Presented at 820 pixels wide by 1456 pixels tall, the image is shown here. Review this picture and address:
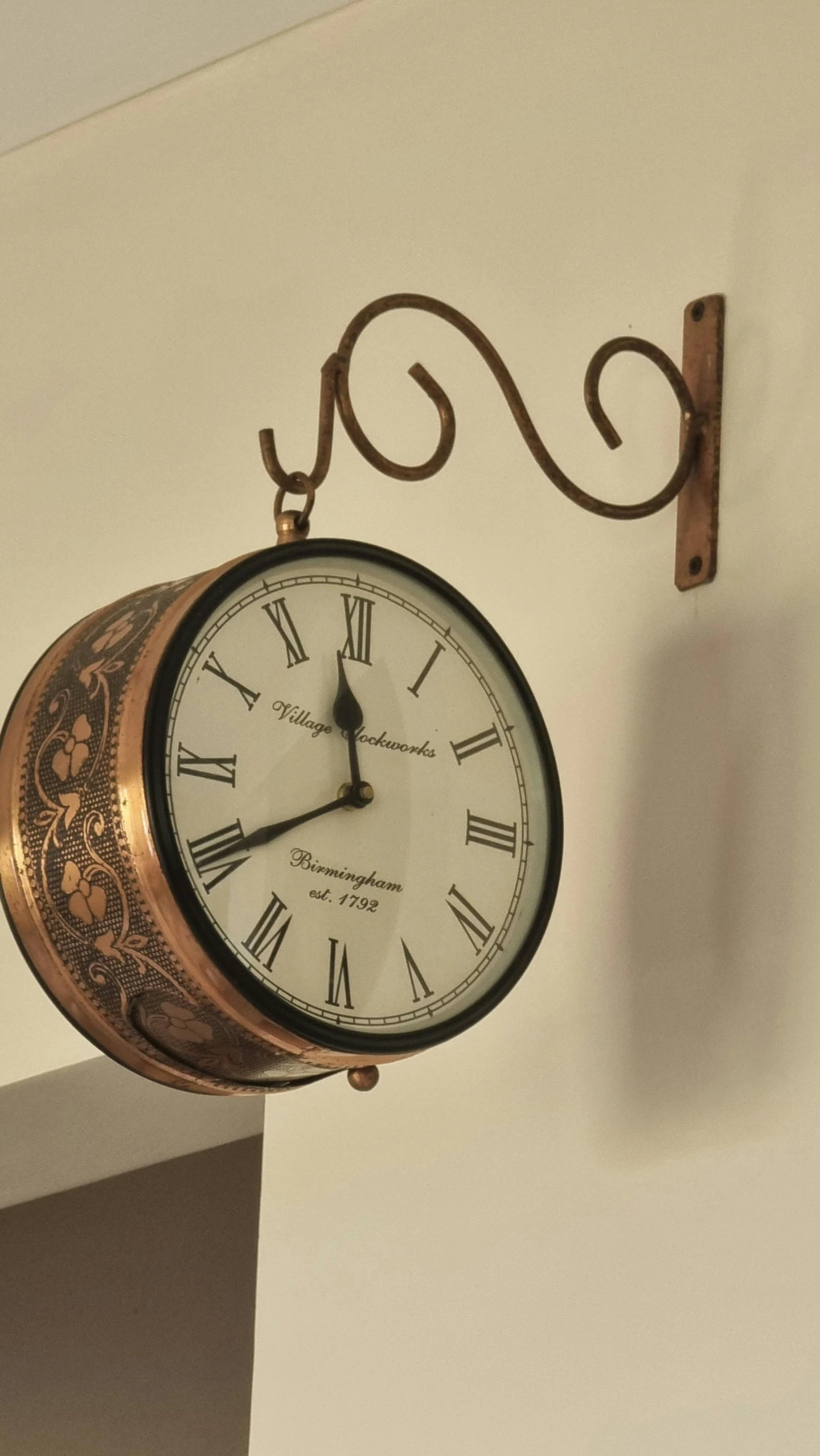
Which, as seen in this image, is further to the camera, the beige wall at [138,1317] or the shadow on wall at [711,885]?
the beige wall at [138,1317]

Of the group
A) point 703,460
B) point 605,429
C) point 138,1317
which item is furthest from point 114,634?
point 138,1317

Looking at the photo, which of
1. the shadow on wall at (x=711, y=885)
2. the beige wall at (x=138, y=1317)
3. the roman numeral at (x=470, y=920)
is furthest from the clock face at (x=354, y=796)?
the beige wall at (x=138, y=1317)

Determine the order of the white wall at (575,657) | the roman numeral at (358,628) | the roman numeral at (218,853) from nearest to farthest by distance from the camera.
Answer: the roman numeral at (218,853)
the roman numeral at (358,628)
the white wall at (575,657)

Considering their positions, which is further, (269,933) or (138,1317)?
(138,1317)

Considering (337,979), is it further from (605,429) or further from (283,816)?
(605,429)

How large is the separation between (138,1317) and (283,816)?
2.26 meters

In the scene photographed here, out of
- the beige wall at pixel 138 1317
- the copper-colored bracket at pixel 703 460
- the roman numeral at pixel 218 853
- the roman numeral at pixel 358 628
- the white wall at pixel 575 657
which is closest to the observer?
the roman numeral at pixel 218 853

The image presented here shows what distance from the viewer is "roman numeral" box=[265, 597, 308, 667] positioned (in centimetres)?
110

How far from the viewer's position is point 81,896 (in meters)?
1.05

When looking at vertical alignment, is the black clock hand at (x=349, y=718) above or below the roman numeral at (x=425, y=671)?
below

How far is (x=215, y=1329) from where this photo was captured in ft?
10.0

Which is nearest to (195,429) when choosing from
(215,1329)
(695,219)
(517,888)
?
(695,219)

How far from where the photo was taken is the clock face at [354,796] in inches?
40.4

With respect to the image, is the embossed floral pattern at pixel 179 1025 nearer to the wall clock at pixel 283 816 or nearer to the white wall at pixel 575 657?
the wall clock at pixel 283 816
